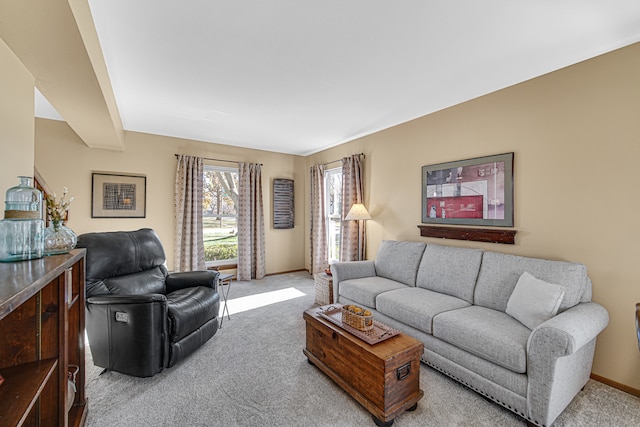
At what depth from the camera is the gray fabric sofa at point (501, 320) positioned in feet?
5.42

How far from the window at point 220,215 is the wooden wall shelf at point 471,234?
3458 mm

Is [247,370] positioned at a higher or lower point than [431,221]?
lower

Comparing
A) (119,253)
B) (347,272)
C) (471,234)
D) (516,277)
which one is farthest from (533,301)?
(119,253)

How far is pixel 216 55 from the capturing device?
2258mm

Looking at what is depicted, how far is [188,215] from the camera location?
4582 mm

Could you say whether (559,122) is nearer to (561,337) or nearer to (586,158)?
(586,158)

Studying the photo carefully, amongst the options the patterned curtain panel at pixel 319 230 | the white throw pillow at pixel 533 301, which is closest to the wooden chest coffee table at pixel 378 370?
the white throw pillow at pixel 533 301

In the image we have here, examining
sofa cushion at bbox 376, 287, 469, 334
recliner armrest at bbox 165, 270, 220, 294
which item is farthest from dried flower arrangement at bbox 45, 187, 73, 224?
sofa cushion at bbox 376, 287, 469, 334

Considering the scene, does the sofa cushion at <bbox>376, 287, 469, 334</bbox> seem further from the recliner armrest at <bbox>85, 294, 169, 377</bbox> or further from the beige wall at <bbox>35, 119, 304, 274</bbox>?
the beige wall at <bbox>35, 119, 304, 274</bbox>

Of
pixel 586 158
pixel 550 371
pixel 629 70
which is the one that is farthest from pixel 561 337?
pixel 629 70

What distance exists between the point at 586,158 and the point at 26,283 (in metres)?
3.43

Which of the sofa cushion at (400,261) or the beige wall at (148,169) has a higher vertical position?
the beige wall at (148,169)

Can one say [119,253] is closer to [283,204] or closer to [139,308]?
[139,308]

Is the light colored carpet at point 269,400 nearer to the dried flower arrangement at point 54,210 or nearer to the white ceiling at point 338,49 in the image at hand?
the dried flower arrangement at point 54,210
